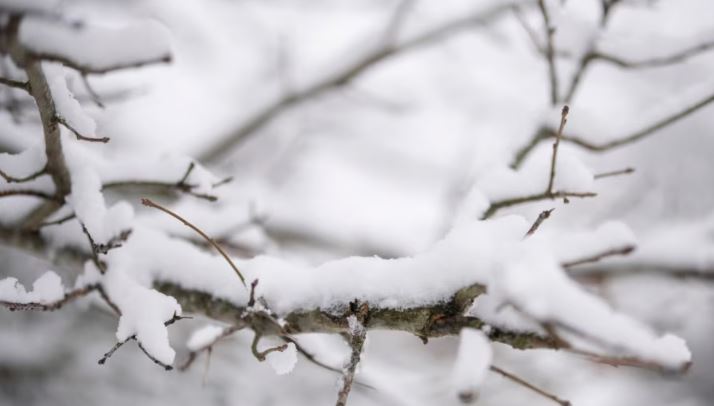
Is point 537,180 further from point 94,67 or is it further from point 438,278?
point 94,67

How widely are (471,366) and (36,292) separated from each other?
2.73ft

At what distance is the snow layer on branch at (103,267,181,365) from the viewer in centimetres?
87

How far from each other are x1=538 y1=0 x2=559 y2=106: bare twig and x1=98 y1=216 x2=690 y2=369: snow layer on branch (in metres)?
0.80

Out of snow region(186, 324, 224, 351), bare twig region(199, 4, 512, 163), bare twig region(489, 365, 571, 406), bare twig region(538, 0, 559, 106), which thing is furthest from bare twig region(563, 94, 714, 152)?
bare twig region(199, 4, 512, 163)

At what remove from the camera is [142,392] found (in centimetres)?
322

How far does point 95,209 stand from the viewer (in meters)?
1.04

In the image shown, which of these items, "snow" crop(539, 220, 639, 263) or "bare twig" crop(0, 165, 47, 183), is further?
"bare twig" crop(0, 165, 47, 183)

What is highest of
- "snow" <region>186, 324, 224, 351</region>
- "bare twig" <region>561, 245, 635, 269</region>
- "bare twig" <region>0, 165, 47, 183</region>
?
"bare twig" <region>561, 245, 635, 269</region>

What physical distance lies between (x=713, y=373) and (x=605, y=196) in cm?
206

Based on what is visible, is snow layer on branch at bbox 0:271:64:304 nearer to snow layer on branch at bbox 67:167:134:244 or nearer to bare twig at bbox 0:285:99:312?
bare twig at bbox 0:285:99:312

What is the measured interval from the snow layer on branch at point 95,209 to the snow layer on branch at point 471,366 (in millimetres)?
668

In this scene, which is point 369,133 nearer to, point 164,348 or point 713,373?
point 713,373

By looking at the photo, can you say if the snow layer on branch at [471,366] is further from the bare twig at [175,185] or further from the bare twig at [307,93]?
the bare twig at [307,93]

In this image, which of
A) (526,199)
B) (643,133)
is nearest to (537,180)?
(526,199)
